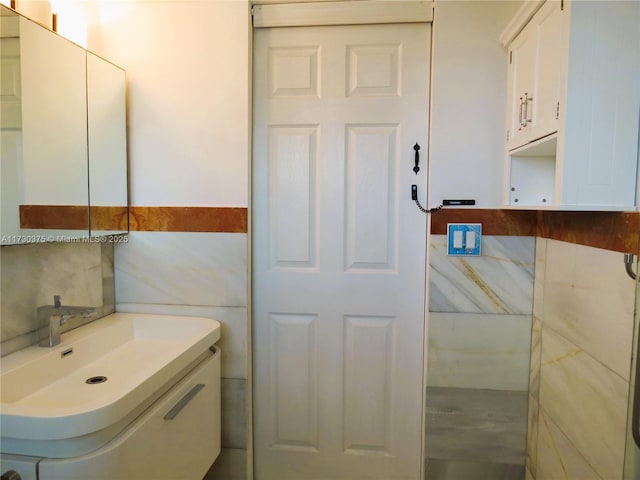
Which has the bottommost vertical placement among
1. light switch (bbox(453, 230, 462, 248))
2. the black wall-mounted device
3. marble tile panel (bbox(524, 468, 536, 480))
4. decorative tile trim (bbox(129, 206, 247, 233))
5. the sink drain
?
marble tile panel (bbox(524, 468, 536, 480))

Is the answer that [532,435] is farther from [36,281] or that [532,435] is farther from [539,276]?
[36,281]

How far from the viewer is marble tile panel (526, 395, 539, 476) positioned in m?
1.53

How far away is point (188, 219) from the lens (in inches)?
65.1

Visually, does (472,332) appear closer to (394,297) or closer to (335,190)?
(394,297)

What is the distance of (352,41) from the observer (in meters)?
1.66

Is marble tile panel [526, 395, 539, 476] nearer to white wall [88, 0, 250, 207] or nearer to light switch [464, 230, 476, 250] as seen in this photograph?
light switch [464, 230, 476, 250]

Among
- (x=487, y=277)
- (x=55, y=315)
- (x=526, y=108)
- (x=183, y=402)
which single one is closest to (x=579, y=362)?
(x=487, y=277)

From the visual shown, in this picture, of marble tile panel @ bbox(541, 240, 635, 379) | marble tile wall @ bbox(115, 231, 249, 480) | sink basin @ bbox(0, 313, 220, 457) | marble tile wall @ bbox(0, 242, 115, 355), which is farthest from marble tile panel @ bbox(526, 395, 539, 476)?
marble tile wall @ bbox(0, 242, 115, 355)

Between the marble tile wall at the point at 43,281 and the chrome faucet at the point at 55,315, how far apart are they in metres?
0.03

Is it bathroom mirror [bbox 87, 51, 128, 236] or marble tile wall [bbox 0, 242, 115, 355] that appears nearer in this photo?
marble tile wall [bbox 0, 242, 115, 355]

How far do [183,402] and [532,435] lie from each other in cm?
135

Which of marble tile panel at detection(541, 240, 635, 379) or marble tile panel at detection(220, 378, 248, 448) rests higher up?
marble tile panel at detection(541, 240, 635, 379)

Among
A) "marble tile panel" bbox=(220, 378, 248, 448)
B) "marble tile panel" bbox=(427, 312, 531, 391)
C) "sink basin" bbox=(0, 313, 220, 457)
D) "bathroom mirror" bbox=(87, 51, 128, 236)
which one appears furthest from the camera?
"marble tile panel" bbox=(220, 378, 248, 448)

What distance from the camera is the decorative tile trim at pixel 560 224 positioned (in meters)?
1.03
